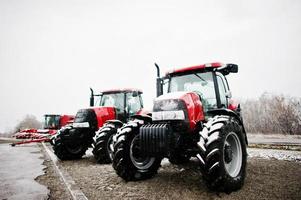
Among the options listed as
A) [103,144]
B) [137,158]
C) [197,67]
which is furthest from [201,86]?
[103,144]

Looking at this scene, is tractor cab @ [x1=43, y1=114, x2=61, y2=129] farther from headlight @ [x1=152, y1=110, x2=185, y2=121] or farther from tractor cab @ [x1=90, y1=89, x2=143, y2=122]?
headlight @ [x1=152, y1=110, x2=185, y2=121]

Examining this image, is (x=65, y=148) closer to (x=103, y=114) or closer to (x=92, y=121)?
(x=92, y=121)

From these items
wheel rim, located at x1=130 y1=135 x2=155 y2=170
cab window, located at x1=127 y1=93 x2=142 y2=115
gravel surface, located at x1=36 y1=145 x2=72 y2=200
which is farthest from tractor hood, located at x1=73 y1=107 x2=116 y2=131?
wheel rim, located at x1=130 y1=135 x2=155 y2=170

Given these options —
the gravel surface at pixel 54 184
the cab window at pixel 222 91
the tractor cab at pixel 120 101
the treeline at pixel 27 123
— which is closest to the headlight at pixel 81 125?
the tractor cab at pixel 120 101

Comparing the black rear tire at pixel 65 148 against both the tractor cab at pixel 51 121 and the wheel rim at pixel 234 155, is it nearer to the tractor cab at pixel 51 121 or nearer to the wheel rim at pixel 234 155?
the wheel rim at pixel 234 155

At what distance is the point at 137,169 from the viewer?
543cm

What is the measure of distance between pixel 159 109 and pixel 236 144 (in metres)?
1.64

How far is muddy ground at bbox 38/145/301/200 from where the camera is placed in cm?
414

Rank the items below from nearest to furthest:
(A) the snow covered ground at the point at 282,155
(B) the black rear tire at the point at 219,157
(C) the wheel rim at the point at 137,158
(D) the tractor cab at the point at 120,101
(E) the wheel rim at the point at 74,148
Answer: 1. (B) the black rear tire at the point at 219,157
2. (C) the wheel rim at the point at 137,158
3. (A) the snow covered ground at the point at 282,155
4. (E) the wheel rim at the point at 74,148
5. (D) the tractor cab at the point at 120,101

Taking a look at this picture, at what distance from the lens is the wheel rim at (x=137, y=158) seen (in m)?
5.41

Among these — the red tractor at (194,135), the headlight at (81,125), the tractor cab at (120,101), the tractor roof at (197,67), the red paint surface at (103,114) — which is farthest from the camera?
the tractor cab at (120,101)


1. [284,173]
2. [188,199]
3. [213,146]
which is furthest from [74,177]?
[284,173]

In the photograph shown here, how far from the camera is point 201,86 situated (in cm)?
601

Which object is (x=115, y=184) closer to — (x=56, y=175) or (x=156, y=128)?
(x=156, y=128)
